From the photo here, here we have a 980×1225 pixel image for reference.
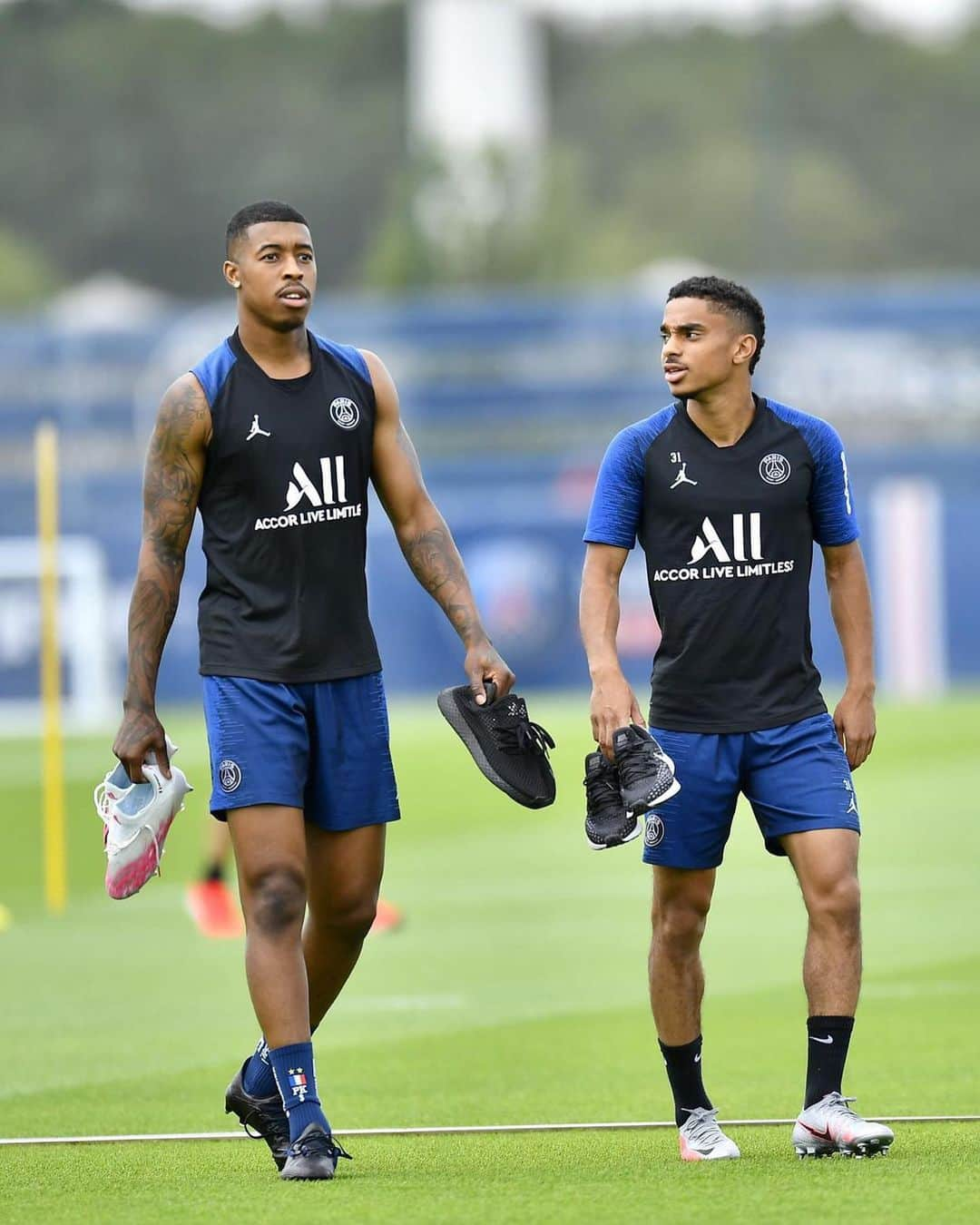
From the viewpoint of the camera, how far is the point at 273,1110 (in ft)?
22.9

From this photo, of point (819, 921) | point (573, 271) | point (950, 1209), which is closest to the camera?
point (950, 1209)

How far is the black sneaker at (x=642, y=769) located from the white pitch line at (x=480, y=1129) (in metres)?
1.23

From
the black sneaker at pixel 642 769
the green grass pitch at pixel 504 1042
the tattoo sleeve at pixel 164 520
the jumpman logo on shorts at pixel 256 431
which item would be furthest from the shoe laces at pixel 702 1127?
the jumpman logo on shorts at pixel 256 431

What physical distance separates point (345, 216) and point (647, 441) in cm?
7518

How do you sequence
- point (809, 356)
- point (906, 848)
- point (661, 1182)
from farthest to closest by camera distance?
1. point (809, 356)
2. point (906, 848)
3. point (661, 1182)

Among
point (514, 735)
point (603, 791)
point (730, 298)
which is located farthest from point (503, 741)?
point (730, 298)

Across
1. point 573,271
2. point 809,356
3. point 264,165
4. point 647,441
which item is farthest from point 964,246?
point 647,441

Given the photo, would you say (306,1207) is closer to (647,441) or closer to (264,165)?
(647,441)

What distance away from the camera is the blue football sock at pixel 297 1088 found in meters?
6.64

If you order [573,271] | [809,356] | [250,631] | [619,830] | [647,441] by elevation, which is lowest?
[619,830]

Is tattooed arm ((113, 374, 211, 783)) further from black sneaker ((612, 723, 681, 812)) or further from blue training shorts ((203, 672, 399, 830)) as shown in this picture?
black sneaker ((612, 723, 681, 812))

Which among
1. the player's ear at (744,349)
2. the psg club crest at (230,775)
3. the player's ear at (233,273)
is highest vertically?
the player's ear at (233,273)

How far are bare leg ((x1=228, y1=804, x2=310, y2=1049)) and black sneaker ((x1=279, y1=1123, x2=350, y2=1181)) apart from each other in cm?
25

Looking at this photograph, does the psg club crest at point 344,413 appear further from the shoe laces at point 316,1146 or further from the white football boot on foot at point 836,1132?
the white football boot on foot at point 836,1132
